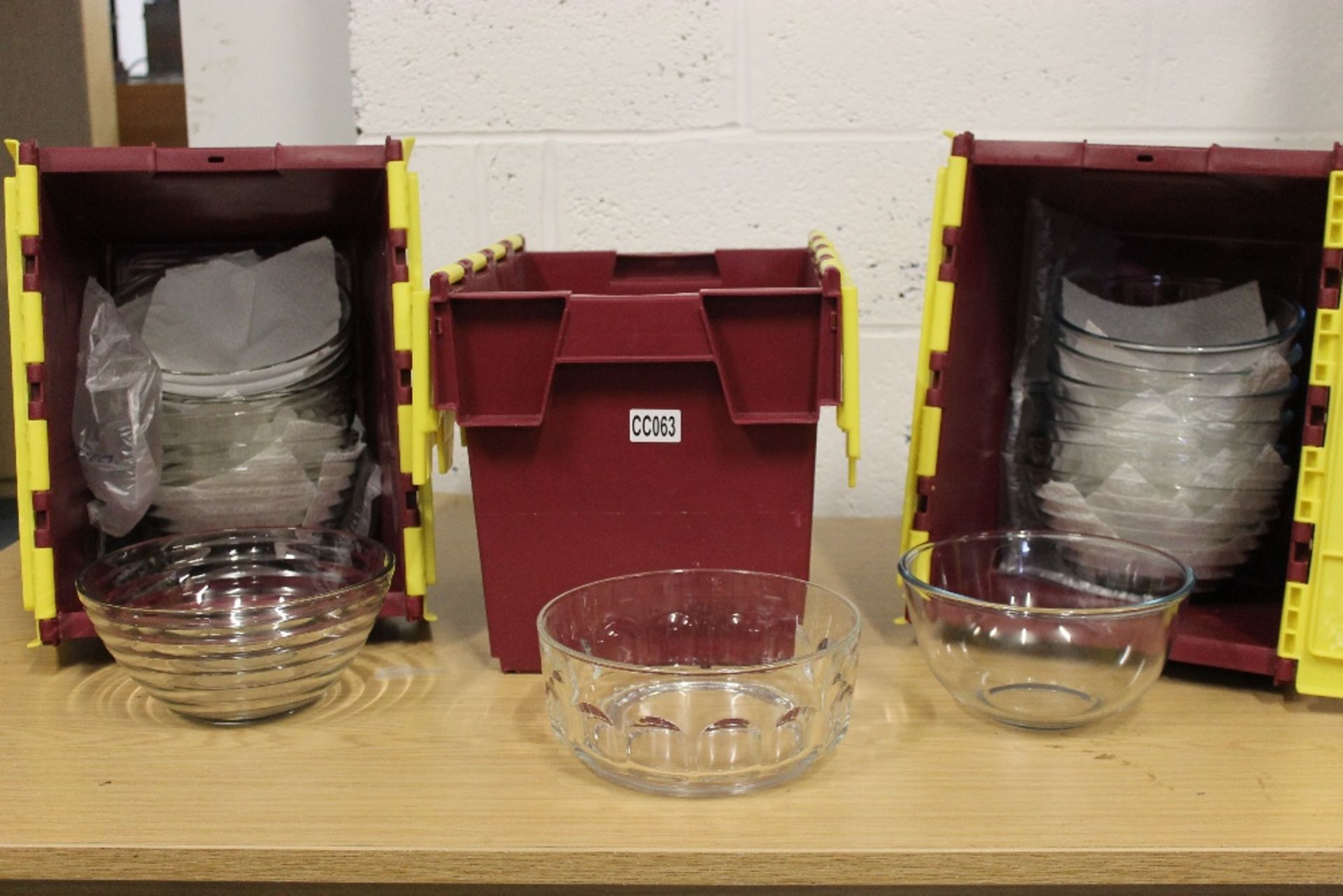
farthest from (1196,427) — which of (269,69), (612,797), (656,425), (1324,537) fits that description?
(269,69)

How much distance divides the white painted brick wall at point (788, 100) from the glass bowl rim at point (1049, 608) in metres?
0.44

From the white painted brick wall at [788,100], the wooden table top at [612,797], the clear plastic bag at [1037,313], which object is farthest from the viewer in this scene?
the white painted brick wall at [788,100]

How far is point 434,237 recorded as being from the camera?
1.31 meters

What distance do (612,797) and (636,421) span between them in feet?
0.80

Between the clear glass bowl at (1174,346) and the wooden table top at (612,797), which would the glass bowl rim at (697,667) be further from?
the clear glass bowl at (1174,346)

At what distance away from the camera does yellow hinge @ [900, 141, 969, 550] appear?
821 mm

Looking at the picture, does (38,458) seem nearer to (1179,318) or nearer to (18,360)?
(18,360)

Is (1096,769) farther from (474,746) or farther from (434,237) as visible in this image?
(434,237)

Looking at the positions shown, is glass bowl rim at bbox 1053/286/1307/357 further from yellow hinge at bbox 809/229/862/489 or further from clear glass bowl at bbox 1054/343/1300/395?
yellow hinge at bbox 809/229/862/489

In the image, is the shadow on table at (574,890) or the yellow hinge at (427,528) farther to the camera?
the yellow hinge at (427,528)

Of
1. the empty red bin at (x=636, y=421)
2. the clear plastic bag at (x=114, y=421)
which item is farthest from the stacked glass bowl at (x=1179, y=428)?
the clear plastic bag at (x=114, y=421)

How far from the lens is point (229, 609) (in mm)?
753

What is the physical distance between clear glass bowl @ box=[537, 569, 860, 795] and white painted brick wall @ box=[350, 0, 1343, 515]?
0.57 metres

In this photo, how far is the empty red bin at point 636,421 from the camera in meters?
0.77
